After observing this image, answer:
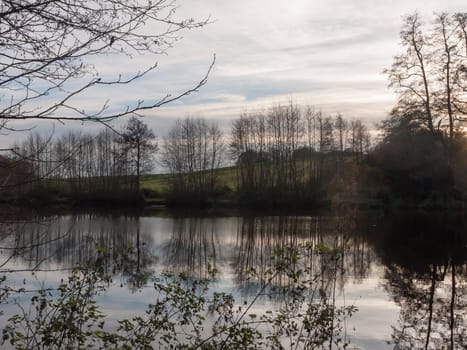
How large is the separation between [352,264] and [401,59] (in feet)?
51.5

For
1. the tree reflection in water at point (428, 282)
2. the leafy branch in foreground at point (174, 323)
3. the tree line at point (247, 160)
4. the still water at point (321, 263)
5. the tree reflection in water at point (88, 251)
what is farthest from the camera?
the tree line at point (247, 160)

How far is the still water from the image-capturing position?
26.7 feet

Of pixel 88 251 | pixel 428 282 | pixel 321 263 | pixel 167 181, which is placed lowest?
pixel 428 282

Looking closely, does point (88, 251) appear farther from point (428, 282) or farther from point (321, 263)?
point (428, 282)

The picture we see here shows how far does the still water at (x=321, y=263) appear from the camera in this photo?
815cm

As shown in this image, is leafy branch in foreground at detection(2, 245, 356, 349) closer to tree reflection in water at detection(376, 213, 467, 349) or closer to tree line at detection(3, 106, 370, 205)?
tree reflection in water at detection(376, 213, 467, 349)

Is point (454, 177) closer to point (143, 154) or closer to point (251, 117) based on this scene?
point (251, 117)

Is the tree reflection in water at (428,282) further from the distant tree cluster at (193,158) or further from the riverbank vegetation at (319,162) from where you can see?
the distant tree cluster at (193,158)

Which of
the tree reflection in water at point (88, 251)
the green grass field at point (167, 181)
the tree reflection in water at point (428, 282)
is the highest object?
the green grass field at point (167, 181)

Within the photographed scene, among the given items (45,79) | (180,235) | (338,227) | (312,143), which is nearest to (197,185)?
(312,143)

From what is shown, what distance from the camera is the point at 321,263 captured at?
12469 mm

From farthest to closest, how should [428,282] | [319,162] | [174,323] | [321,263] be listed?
[319,162] < [428,282] < [321,263] < [174,323]

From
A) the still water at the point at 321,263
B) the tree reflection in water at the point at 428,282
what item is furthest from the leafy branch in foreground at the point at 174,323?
the tree reflection in water at the point at 428,282

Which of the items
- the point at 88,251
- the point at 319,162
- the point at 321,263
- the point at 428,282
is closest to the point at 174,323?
the point at 321,263
